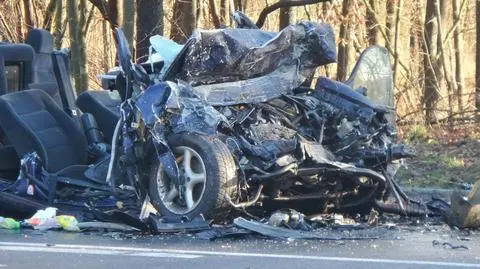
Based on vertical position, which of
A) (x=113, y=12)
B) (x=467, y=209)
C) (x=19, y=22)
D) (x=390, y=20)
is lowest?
(x=467, y=209)

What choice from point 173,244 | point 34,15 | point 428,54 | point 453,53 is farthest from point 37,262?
point 34,15

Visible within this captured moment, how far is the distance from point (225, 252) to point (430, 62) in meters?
14.2

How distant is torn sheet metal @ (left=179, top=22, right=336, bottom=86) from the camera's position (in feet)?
28.4

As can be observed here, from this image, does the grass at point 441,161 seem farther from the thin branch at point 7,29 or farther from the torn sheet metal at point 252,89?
the thin branch at point 7,29

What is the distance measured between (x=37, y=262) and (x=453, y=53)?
23377 mm

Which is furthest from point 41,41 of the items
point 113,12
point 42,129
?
point 113,12

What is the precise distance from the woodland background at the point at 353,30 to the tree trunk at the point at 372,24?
0.01 metres

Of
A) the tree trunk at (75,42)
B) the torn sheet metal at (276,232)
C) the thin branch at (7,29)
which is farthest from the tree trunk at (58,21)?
the torn sheet metal at (276,232)

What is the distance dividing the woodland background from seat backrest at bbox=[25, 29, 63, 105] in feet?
16.6

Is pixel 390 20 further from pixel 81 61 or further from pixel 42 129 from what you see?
pixel 42 129

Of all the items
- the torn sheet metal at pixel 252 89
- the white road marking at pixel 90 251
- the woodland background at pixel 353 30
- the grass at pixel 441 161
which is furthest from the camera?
the woodland background at pixel 353 30

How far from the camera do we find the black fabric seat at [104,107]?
1060 cm

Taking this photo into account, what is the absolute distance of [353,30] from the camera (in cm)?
2277

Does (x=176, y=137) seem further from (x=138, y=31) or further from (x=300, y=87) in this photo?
(x=138, y=31)
